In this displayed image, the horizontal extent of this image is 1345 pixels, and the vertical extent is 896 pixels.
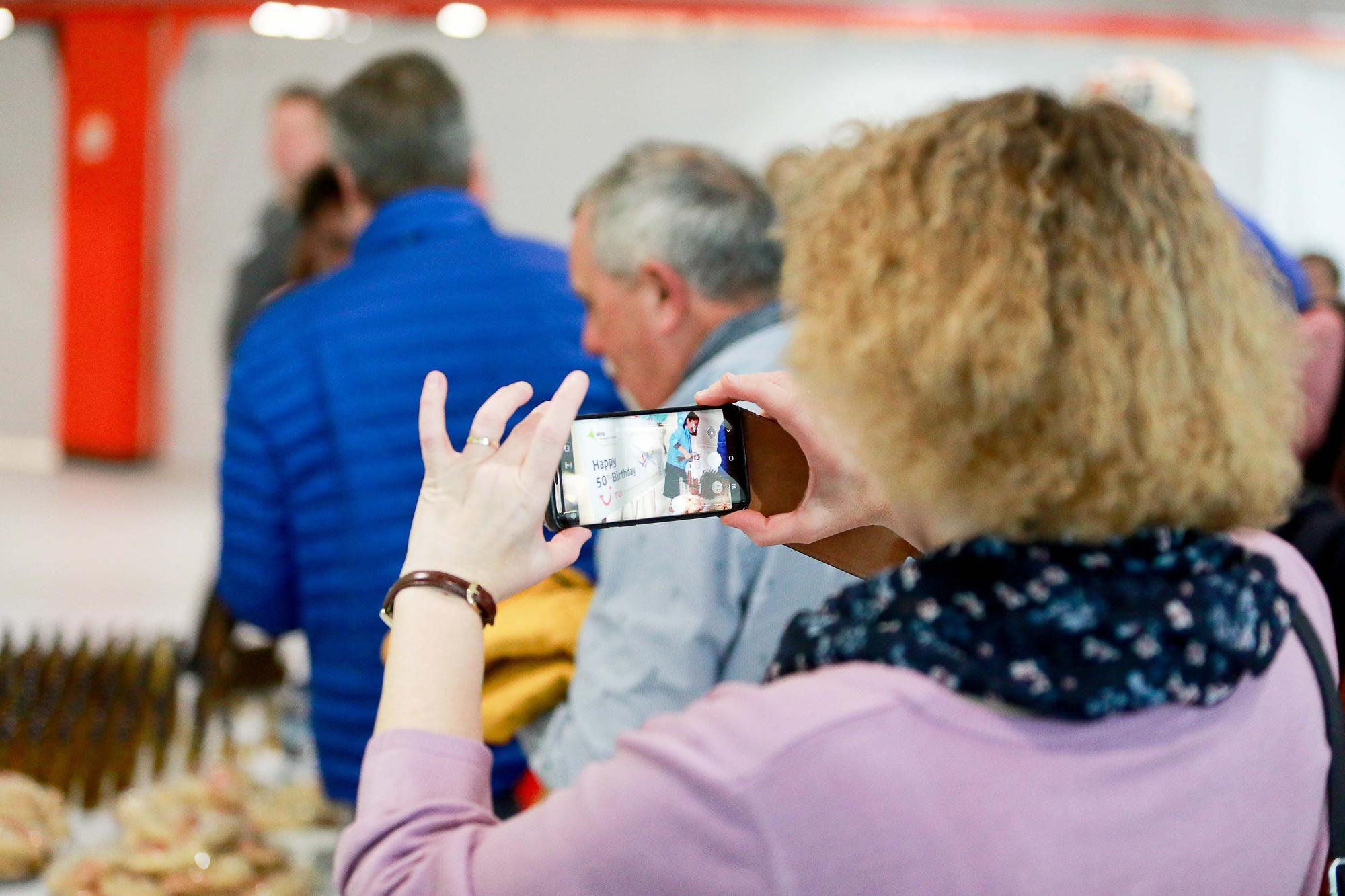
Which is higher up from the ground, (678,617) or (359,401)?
(359,401)

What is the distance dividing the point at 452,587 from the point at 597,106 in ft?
24.0

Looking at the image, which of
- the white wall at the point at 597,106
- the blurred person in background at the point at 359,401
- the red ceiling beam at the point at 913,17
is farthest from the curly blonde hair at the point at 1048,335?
the red ceiling beam at the point at 913,17

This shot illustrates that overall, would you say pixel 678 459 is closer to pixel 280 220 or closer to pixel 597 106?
pixel 280 220

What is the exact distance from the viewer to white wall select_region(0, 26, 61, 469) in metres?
8.34

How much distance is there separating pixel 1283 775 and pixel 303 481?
1.30 m

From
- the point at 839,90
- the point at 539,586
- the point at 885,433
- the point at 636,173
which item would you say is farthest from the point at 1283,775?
the point at 839,90

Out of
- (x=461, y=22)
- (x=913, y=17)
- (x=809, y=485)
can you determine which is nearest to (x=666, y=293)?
(x=809, y=485)

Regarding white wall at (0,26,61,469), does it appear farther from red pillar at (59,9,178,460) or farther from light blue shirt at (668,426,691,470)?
light blue shirt at (668,426,691,470)

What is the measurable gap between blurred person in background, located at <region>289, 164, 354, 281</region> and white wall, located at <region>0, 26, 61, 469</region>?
656cm

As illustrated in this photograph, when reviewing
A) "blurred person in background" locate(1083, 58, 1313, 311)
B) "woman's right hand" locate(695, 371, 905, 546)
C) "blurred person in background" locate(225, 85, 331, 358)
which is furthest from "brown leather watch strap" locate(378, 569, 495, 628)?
"blurred person in background" locate(225, 85, 331, 358)

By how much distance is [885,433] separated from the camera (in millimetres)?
729

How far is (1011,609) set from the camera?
69 cm

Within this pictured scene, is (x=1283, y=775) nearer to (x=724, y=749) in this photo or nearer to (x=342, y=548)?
(x=724, y=749)

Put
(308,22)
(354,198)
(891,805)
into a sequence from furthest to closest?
(308,22), (354,198), (891,805)
